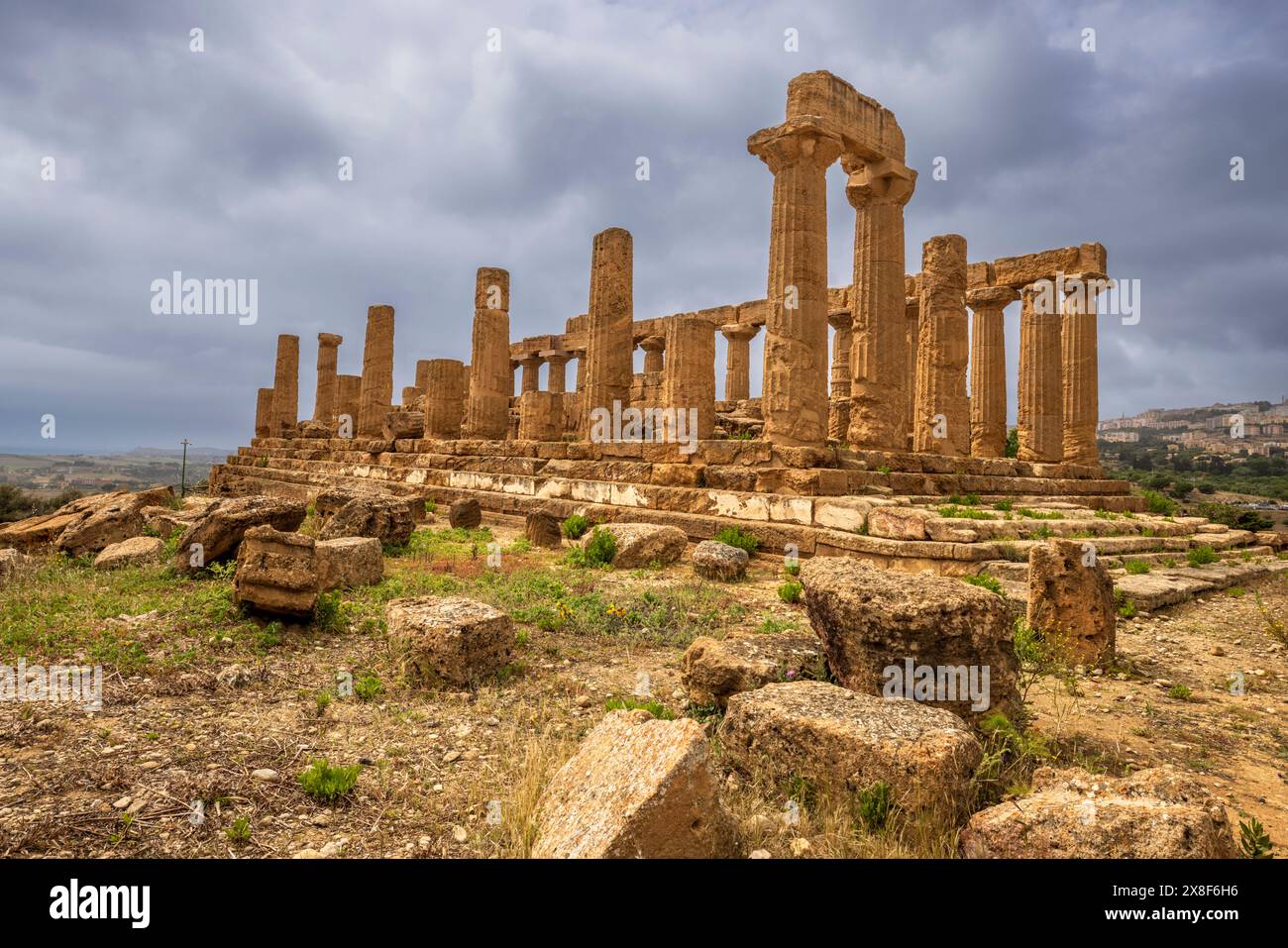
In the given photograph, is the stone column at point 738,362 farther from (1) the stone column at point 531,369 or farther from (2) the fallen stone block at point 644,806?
(2) the fallen stone block at point 644,806

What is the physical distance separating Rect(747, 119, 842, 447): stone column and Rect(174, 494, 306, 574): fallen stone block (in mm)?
7095

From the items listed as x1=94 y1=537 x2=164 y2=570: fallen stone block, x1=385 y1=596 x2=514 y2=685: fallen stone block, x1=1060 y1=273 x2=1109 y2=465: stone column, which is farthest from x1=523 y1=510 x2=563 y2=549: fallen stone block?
x1=1060 y1=273 x2=1109 y2=465: stone column

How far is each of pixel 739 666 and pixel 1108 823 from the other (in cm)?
193

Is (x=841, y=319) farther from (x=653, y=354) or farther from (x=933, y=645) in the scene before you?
(x=933, y=645)

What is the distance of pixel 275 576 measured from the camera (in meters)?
5.18

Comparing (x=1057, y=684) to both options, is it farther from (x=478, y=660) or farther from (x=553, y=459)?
(x=553, y=459)

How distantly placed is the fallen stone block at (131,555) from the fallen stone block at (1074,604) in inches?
340

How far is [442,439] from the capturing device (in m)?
18.8

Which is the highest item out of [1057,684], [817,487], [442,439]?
[442,439]

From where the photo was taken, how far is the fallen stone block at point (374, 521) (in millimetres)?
8898

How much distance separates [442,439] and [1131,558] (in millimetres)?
15408

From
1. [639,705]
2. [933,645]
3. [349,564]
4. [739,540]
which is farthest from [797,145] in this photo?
[639,705]

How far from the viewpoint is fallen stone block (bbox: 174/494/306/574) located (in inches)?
267
